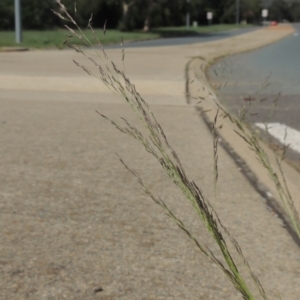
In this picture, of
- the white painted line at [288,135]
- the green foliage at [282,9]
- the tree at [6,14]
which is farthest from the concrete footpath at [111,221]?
the tree at [6,14]

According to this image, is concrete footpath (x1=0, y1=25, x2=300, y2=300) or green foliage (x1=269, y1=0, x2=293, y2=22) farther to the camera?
green foliage (x1=269, y1=0, x2=293, y2=22)

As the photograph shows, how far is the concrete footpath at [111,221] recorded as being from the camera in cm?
366

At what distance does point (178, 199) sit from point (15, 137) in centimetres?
272

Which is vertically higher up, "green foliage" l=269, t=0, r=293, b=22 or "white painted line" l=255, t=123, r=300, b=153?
"green foliage" l=269, t=0, r=293, b=22

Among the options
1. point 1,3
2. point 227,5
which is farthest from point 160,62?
point 227,5

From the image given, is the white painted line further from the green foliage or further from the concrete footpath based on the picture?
the green foliage

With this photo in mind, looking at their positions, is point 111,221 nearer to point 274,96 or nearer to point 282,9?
point 274,96

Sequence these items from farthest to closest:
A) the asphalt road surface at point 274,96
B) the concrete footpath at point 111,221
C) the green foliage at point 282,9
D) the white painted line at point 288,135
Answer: the green foliage at point 282,9, the white painted line at point 288,135, the asphalt road surface at point 274,96, the concrete footpath at point 111,221

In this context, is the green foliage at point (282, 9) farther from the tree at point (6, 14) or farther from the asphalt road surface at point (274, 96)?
the asphalt road surface at point (274, 96)

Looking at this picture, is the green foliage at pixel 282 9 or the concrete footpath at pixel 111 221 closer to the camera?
the concrete footpath at pixel 111 221

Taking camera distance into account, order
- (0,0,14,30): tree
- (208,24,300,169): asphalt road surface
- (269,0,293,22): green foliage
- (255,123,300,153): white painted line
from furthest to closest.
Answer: (269,0,293,22): green foliage < (0,0,14,30): tree < (255,123,300,153): white painted line < (208,24,300,169): asphalt road surface

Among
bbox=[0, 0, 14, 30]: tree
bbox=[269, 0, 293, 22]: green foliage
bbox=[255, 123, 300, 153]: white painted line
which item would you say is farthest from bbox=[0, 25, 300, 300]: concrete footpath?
bbox=[0, 0, 14, 30]: tree

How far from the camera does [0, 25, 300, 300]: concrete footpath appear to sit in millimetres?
3658

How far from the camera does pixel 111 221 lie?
4.66 metres
